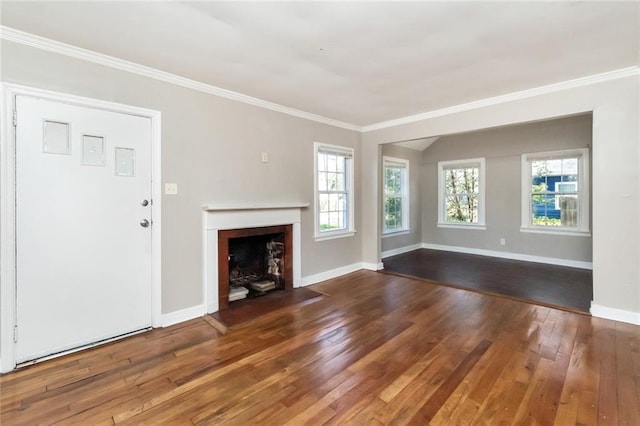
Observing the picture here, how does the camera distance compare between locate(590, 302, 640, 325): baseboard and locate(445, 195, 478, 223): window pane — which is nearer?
locate(590, 302, 640, 325): baseboard

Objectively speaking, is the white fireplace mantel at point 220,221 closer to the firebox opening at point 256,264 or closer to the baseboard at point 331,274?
the firebox opening at point 256,264

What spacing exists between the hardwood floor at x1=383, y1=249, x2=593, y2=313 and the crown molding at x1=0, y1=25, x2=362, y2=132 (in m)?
3.39

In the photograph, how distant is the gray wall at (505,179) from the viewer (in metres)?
5.20

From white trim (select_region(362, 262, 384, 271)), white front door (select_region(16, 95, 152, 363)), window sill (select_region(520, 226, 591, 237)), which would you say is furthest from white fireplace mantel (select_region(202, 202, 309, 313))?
window sill (select_region(520, 226, 591, 237))

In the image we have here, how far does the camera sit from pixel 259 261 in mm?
4094

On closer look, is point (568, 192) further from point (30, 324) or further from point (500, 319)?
point (30, 324)

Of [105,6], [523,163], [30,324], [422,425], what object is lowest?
[422,425]

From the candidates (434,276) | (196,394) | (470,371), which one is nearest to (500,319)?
(470,371)

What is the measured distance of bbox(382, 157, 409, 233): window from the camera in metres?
6.38

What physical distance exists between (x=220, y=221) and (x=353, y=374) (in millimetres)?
2066

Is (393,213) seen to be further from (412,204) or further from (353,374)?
(353,374)

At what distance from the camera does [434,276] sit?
4.66 m

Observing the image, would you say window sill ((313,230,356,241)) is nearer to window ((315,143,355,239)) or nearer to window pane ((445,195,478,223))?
window ((315,143,355,239))

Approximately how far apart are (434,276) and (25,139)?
4931mm
